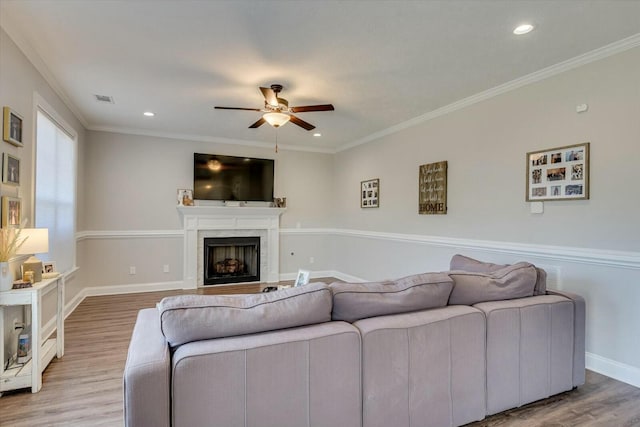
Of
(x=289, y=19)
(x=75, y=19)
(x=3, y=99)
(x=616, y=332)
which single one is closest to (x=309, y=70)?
(x=289, y=19)

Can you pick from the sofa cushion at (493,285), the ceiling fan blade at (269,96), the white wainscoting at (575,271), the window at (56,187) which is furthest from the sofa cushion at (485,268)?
the window at (56,187)

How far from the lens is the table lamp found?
96.5 inches

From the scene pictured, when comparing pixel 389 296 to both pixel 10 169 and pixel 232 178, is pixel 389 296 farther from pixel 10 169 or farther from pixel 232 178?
pixel 232 178

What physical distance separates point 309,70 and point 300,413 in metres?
2.80

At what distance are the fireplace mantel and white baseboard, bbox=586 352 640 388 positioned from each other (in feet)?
15.4

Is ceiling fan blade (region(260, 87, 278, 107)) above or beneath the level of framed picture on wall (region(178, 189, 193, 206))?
above

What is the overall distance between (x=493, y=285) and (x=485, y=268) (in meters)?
0.65

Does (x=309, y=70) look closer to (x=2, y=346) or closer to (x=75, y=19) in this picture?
(x=75, y=19)

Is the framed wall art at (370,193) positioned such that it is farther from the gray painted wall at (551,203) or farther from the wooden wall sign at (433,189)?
the wooden wall sign at (433,189)

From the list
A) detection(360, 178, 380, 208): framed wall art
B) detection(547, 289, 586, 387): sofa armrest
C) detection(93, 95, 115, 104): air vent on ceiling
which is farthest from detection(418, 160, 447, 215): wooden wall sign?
detection(93, 95, 115, 104): air vent on ceiling

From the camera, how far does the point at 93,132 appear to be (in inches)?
205

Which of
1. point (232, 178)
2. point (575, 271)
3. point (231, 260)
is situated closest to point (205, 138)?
point (232, 178)

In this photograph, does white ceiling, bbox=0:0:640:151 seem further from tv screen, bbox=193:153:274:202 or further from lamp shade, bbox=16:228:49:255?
tv screen, bbox=193:153:274:202

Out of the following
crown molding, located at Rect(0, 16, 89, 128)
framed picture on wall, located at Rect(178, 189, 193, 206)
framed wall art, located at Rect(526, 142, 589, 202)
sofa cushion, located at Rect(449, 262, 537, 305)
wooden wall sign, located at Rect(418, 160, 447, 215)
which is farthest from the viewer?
framed picture on wall, located at Rect(178, 189, 193, 206)
